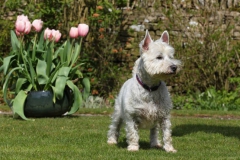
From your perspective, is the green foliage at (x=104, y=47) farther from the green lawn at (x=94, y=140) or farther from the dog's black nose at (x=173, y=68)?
the dog's black nose at (x=173, y=68)

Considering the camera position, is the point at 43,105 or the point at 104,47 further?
the point at 104,47

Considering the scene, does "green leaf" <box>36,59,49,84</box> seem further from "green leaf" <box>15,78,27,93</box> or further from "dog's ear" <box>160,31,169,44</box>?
"dog's ear" <box>160,31,169,44</box>

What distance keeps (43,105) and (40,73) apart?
0.55 metres

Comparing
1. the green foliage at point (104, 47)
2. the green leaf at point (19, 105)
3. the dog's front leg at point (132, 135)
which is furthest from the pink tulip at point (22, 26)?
the green foliage at point (104, 47)

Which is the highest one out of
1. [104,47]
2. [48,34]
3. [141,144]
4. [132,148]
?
[48,34]

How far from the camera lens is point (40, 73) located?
34.2 ft

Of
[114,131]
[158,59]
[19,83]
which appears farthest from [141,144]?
[19,83]

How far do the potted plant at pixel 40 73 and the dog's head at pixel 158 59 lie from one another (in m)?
3.50

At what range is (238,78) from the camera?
14.0 metres

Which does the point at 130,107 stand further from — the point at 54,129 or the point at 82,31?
the point at 82,31

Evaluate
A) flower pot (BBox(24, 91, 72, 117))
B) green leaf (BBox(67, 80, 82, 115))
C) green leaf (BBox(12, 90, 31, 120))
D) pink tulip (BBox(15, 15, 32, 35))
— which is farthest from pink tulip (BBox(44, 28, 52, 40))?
green leaf (BBox(12, 90, 31, 120))

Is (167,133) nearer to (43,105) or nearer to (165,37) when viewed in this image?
(165,37)

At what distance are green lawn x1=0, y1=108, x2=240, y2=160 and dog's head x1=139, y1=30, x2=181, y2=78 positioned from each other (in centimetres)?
94

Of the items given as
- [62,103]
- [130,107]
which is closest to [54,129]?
[62,103]
